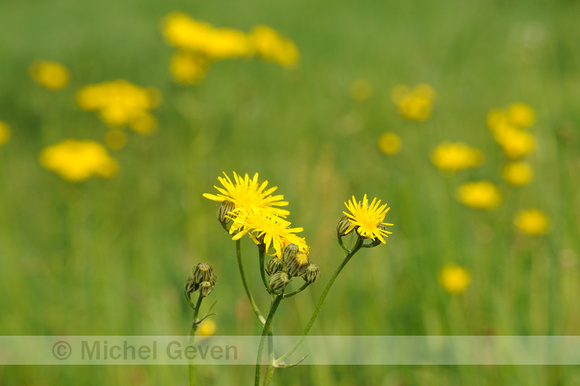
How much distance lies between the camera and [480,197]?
2424 millimetres

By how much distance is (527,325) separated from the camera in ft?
6.34

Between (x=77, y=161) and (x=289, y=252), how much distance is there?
1.74m

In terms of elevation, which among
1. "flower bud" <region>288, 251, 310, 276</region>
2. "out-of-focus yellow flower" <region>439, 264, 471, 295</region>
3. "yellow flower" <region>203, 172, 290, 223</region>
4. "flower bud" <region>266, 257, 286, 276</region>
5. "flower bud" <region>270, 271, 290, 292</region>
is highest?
"out-of-focus yellow flower" <region>439, 264, 471, 295</region>

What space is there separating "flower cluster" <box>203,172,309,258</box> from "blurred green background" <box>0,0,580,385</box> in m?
0.93

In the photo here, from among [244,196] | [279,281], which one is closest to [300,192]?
[244,196]

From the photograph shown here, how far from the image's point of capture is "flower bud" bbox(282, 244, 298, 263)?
2.87 feet

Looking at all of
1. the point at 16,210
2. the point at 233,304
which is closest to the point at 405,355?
the point at 233,304

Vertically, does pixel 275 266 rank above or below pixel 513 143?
below

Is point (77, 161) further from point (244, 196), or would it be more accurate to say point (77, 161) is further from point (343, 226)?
point (343, 226)

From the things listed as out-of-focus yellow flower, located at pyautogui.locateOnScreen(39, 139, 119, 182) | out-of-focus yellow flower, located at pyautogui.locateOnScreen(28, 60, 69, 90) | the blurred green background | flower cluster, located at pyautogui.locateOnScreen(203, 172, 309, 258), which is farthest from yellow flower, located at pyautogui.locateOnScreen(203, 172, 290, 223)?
out-of-focus yellow flower, located at pyautogui.locateOnScreen(28, 60, 69, 90)

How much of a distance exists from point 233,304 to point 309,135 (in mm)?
1795

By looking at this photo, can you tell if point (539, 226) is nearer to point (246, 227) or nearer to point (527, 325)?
point (527, 325)

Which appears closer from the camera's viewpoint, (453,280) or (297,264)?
(297,264)

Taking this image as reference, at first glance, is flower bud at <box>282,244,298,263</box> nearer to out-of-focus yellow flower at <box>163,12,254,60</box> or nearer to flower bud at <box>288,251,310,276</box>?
flower bud at <box>288,251,310,276</box>
